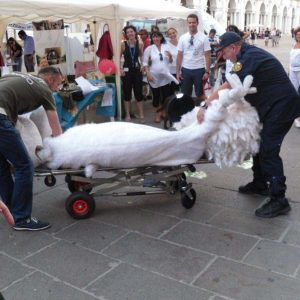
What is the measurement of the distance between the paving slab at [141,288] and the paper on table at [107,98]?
17.2ft

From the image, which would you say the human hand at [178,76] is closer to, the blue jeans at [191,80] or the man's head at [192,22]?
the blue jeans at [191,80]

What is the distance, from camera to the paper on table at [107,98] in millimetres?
7930

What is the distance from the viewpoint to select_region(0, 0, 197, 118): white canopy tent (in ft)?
22.1

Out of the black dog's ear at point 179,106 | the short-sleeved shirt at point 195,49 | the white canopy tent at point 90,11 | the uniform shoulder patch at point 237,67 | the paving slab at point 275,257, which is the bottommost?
the paving slab at point 275,257

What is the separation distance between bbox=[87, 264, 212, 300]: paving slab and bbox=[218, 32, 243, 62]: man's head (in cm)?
195

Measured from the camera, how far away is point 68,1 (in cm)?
731

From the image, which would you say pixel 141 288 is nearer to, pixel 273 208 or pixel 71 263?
pixel 71 263

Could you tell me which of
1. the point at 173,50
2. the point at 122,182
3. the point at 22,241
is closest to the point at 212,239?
the point at 122,182

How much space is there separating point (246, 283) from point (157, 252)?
73 cm

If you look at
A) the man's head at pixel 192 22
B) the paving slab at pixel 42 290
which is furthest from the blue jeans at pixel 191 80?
the paving slab at pixel 42 290

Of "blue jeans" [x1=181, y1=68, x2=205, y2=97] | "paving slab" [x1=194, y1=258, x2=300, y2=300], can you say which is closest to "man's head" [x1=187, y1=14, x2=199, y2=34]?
"blue jeans" [x1=181, y1=68, x2=205, y2=97]

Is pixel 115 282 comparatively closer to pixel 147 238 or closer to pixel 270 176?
pixel 147 238

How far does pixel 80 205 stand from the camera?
3879 mm

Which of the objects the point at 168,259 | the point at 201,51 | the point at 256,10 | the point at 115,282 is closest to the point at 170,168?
the point at 168,259
